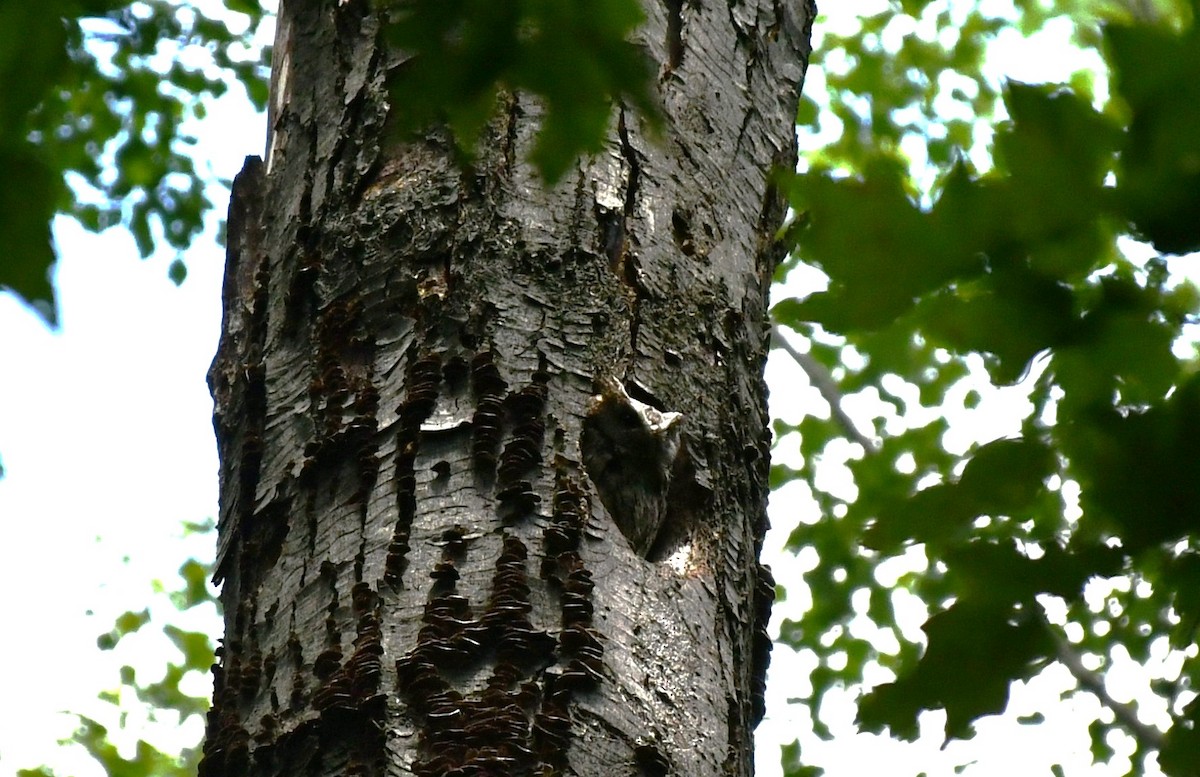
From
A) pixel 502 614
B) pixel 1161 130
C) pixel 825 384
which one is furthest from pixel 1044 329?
pixel 825 384

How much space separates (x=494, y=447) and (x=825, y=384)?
662 cm

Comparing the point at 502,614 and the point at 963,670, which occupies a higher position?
the point at 502,614

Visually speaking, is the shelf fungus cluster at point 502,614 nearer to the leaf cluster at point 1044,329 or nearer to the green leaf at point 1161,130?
the leaf cluster at point 1044,329

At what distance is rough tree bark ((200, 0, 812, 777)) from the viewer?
1214 mm

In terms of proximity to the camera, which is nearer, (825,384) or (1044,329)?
(1044,329)

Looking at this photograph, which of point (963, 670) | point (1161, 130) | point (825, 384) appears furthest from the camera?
point (825, 384)

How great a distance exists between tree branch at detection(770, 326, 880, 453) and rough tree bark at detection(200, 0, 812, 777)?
18.9 ft

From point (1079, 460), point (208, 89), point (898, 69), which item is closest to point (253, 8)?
point (208, 89)

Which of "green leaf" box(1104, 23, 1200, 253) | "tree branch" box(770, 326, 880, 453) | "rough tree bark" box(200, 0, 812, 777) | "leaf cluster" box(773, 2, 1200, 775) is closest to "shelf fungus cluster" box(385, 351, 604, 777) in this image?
"rough tree bark" box(200, 0, 812, 777)

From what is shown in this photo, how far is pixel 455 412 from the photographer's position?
4.51 ft

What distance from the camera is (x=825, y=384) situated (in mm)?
7777

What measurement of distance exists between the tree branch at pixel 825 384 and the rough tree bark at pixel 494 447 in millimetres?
5773

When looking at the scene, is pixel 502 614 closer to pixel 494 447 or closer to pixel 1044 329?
pixel 494 447

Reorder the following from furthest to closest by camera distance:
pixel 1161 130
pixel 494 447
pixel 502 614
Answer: pixel 494 447, pixel 502 614, pixel 1161 130
